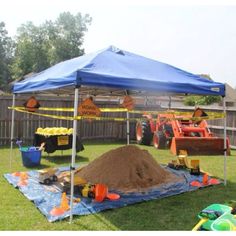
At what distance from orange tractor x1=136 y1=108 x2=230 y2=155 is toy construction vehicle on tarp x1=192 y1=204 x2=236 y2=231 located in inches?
210

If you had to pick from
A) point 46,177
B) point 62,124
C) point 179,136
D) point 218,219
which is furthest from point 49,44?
point 218,219

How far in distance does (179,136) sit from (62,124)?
13.7ft

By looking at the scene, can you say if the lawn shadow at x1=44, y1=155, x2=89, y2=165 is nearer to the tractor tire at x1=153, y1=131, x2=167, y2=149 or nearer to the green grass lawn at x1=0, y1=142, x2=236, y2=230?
the green grass lawn at x1=0, y1=142, x2=236, y2=230

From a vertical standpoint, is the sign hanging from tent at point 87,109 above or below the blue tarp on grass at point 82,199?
above

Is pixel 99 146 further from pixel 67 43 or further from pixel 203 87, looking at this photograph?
pixel 67 43

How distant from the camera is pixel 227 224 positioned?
3021mm

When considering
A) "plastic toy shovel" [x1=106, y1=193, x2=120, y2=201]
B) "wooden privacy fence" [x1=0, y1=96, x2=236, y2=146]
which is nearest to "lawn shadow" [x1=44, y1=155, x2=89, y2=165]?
"wooden privacy fence" [x1=0, y1=96, x2=236, y2=146]

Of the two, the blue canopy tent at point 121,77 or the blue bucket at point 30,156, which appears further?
the blue bucket at point 30,156

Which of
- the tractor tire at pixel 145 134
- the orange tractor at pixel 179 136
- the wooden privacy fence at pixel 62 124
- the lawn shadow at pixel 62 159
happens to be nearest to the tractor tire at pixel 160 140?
the orange tractor at pixel 179 136

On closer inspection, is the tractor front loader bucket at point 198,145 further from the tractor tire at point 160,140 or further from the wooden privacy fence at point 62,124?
the wooden privacy fence at point 62,124

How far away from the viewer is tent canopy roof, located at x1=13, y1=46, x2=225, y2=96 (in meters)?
4.57

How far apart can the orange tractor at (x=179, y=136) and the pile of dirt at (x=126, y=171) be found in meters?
2.73

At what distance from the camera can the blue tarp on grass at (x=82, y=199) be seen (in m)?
4.66

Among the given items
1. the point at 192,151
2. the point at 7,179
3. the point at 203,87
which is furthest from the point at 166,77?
the point at 192,151
